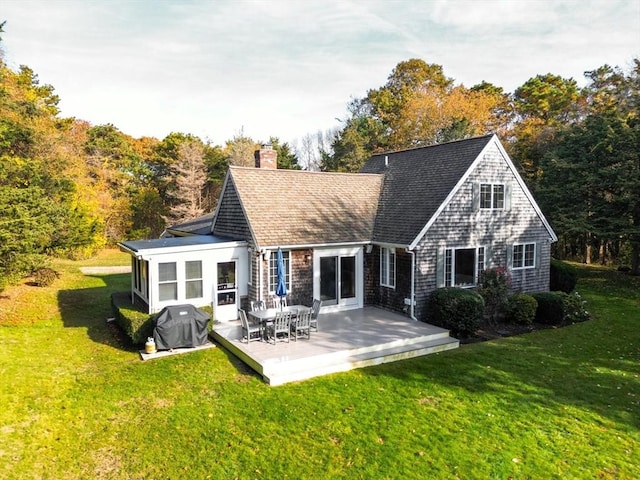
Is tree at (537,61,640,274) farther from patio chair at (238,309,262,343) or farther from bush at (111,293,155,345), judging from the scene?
bush at (111,293,155,345)

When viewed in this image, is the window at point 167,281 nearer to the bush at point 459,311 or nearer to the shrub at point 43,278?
the bush at point 459,311

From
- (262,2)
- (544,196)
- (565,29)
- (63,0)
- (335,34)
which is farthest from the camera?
(544,196)

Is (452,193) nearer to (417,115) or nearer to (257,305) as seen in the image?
(257,305)

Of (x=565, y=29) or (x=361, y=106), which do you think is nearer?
(x=565, y=29)

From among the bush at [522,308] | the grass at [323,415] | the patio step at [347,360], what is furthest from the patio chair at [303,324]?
the bush at [522,308]

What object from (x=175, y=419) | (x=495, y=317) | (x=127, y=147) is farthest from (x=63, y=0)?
(x=127, y=147)

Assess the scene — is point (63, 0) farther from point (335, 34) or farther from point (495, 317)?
point (495, 317)
